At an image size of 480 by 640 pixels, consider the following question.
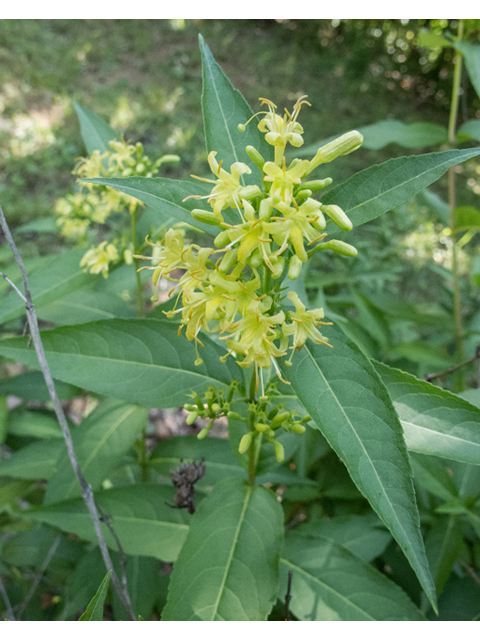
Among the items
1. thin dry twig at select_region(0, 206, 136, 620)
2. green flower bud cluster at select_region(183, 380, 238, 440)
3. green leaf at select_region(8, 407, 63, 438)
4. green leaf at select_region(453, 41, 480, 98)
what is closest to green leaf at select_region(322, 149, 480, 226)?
green flower bud cluster at select_region(183, 380, 238, 440)

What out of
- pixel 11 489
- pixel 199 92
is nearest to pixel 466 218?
pixel 11 489

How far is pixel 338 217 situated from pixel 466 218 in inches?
44.8

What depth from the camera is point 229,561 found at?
1.02m

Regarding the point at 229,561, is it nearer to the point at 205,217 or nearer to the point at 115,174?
the point at 205,217

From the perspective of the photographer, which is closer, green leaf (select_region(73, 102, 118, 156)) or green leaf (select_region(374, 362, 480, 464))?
green leaf (select_region(374, 362, 480, 464))

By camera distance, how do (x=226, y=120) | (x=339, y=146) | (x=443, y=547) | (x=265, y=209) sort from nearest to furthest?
1. (x=265, y=209)
2. (x=339, y=146)
3. (x=226, y=120)
4. (x=443, y=547)

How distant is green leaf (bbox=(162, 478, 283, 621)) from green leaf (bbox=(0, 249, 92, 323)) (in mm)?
795

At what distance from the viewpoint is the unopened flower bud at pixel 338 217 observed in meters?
0.83

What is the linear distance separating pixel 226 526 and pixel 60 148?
4484 mm

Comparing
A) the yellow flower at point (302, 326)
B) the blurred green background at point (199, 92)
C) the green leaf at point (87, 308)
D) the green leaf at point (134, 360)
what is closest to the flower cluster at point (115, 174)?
the green leaf at point (87, 308)

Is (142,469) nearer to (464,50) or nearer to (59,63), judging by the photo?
(464,50)

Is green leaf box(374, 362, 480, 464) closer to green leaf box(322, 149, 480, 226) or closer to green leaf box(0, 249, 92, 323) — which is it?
green leaf box(322, 149, 480, 226)

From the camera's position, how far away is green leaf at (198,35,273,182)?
98cm

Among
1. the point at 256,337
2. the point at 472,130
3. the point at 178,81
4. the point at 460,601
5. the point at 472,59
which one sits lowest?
the point at 460,601
